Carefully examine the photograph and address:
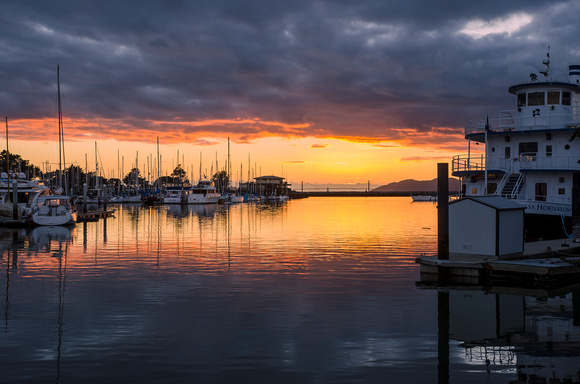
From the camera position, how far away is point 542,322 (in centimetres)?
1761

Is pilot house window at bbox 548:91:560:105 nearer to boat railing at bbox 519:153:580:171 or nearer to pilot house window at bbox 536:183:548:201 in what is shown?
boat railing at bbox 519:153:580:171

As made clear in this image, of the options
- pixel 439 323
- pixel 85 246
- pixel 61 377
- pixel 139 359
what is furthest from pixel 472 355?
pixel 85 246

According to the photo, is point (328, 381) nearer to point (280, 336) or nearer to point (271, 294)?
point (280, 336)

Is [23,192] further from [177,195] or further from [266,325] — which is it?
[177,195]

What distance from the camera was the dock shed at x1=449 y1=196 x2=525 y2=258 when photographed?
2412 centimetres

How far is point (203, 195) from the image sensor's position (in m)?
135

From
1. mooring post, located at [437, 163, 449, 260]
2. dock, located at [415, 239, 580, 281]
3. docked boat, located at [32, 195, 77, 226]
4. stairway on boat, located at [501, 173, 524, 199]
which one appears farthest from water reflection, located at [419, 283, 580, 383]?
docked boat, located at [32, 195, 77, 226]

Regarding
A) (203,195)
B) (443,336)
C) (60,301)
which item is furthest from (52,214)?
(203,195)

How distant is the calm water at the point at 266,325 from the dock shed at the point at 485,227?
7.68 feet

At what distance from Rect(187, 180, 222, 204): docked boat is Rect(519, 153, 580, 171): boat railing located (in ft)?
333

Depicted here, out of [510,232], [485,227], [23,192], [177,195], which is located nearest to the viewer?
[485,227]

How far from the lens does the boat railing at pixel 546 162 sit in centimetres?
3788

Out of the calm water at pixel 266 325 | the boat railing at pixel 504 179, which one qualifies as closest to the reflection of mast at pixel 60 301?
the calm water at pixel 266 325

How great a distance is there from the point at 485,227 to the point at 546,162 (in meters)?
17.8
